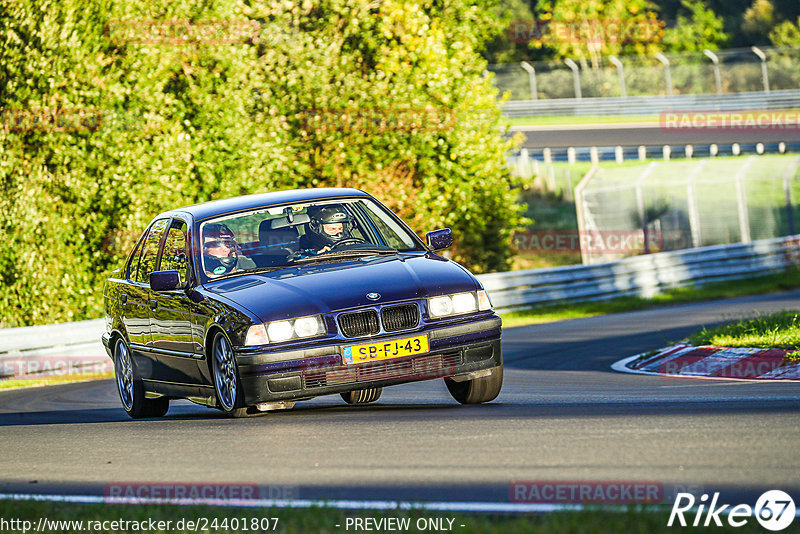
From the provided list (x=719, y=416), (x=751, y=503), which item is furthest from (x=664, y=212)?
(x=751, y=503)

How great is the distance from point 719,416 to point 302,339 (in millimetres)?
2673

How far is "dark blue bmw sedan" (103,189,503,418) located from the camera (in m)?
8.16

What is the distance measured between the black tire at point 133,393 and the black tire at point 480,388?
262 cm

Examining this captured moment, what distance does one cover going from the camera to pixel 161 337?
9.73 metres

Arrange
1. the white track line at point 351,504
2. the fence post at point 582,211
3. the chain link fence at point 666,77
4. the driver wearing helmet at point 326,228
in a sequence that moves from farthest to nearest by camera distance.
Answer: the chain link fence at point 666,77
the fence post at point 582,211
the driver wearing helmet at point 326,228
the white track line at point 351,504

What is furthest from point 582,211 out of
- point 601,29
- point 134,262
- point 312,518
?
Result: point 601,29

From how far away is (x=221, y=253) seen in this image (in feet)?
30.8

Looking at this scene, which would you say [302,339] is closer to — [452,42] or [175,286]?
[175,286]

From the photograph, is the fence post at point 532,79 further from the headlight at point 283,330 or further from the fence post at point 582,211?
the headlight at point 283,330

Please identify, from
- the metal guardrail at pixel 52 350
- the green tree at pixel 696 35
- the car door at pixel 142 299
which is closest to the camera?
the car door at pixel 142 299

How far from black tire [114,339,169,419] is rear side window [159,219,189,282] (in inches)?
36.9

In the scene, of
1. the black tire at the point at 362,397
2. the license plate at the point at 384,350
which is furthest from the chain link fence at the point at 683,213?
the license plate at the point at 384,350

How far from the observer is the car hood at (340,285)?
26.9 ft

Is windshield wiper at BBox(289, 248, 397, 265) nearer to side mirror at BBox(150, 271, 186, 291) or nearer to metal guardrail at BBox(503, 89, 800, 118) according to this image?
side mirror at BBox(150, 271, 186, 291)
